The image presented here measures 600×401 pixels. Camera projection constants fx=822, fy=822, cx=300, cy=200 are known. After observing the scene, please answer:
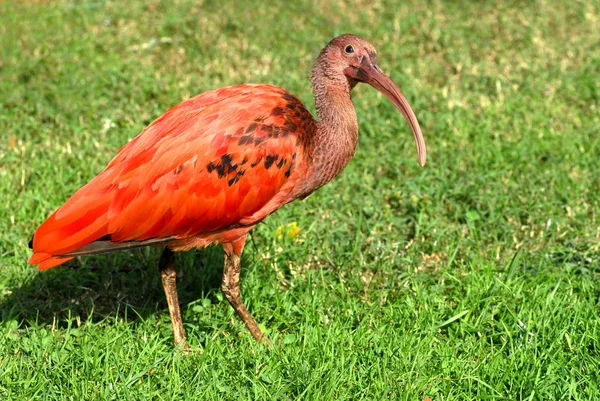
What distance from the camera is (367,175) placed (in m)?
6.09

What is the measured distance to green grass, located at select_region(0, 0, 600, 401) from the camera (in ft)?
13.5

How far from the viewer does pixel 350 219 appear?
5.60m

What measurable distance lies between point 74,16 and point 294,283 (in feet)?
15.4

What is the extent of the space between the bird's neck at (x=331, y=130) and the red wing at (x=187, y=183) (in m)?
0.16

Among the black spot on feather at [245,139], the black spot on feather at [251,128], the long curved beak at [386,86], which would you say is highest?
the long curved beak at [386,86]

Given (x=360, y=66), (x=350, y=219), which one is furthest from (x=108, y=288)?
(x=360, y=66)

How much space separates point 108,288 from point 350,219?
167cm

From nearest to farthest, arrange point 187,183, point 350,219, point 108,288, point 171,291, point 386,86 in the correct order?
point 187,183 → point 386,86 → point 171,291 → point 108,288 → point 350,219

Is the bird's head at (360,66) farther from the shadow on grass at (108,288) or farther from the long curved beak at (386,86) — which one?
the shadow on grass at (108,288)

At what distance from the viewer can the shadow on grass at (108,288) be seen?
4.76 metres

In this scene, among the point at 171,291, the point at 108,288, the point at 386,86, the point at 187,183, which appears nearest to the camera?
the point at 187,183

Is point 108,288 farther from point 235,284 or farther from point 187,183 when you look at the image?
point 187,183

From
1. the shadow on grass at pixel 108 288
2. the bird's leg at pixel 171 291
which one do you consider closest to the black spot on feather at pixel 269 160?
the bird's leg at pixel 171 291

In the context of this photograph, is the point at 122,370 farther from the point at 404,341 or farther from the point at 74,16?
the point at 74,16
